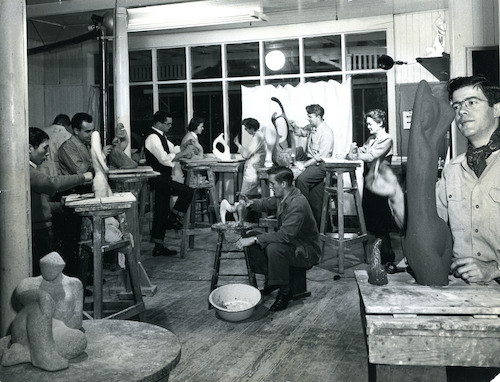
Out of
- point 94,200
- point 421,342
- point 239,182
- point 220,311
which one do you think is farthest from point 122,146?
point 421,342

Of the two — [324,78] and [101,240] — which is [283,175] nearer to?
[101,240]

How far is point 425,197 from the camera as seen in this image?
2424mm

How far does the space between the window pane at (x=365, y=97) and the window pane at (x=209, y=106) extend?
2.51 meters

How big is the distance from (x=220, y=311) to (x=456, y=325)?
2.81 m

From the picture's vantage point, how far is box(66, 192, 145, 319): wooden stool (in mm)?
4273

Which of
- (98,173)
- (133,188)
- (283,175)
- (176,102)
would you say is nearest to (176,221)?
(176,102)

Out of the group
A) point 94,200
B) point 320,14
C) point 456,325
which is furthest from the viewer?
point 320,14

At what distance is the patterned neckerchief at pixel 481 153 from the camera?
110 inches

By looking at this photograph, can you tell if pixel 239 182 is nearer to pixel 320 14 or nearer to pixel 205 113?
pixel 205 113

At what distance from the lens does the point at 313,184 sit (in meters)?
8.04

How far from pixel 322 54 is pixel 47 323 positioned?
857 centimetres

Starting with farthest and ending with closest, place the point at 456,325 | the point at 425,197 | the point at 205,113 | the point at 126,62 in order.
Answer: the point at 205,113
the point at 126,62
the point at 425,197
the point at 456,325

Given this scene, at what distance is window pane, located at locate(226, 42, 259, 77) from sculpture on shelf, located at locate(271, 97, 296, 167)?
133 cm

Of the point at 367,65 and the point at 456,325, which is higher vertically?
the point at 367,65
